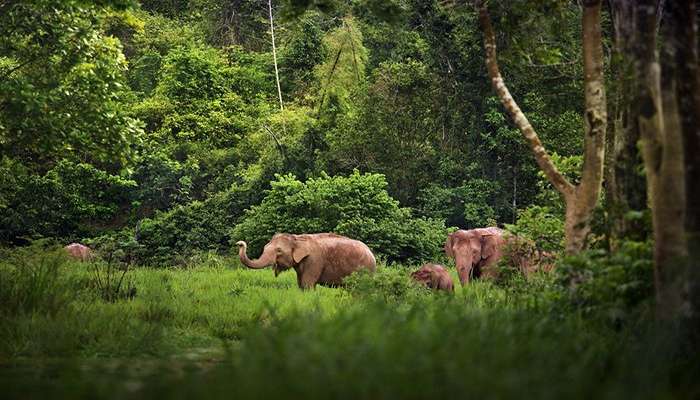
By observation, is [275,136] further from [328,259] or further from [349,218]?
[328,259]

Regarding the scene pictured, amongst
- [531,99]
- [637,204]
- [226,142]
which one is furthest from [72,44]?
[226,142]

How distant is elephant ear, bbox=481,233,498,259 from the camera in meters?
15.4

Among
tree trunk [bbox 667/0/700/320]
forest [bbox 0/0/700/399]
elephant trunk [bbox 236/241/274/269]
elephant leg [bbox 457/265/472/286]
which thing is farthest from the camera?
elephant leg [bbox 457/265/472/286]

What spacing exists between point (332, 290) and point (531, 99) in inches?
471

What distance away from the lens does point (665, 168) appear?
15.8 ft

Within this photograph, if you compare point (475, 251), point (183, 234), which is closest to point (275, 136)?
point (183, 234)

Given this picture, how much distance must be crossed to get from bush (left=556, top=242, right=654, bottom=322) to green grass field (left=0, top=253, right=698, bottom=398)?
156 mm

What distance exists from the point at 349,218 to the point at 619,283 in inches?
546

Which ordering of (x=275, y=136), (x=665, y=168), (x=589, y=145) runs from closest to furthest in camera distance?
(x=665, y=168)
(x=589, y=145)
(x=275, y=136)

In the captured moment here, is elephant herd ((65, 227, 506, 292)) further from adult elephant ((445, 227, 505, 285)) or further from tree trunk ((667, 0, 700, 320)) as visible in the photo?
tree trunk ((667, 0, 700, 320))

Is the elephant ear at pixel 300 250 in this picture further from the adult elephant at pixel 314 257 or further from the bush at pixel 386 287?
the bush at pixel 386 287

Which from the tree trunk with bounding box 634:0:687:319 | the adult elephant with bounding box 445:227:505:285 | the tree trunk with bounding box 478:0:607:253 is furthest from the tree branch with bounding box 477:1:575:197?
the adult elephant with bounding box 445:227:505:285

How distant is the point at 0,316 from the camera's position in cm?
692

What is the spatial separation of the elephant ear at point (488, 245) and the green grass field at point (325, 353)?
22.1 ft
